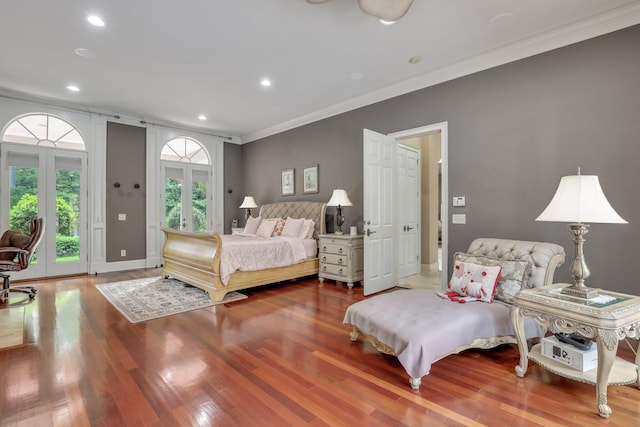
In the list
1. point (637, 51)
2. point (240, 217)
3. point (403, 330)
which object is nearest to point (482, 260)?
point (403, 330)

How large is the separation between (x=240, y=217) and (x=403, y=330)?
6.36m

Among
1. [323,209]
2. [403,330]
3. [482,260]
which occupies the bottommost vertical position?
[403,330]

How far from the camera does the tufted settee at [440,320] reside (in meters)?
2.06

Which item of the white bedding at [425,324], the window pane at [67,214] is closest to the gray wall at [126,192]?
the window pane at [67,214]

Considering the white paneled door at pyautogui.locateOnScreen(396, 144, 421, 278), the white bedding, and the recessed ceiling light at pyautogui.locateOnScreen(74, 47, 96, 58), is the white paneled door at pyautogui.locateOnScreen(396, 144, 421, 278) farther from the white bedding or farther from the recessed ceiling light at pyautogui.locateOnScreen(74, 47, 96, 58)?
the recessed ceiling light at pyautogui.locateOnScreen(74, 47, 96, 58)

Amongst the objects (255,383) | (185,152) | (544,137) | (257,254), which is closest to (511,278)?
(544,137)

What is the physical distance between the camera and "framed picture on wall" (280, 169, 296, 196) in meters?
6.46

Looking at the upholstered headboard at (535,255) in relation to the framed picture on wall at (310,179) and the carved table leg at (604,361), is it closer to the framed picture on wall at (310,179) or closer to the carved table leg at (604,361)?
the carved table leg at (604,361)

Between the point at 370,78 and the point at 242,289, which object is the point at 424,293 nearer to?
the point at 242,289

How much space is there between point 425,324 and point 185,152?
658 centimetres

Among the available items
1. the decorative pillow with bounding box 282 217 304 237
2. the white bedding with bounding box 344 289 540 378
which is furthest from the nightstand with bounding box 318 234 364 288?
the white bedding with bounding box 344 289 540 378

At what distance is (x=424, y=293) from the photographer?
2.86 meters

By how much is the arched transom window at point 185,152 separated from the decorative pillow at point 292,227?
3.05 m

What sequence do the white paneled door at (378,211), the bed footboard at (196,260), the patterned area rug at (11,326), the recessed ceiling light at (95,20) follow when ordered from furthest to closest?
the white paneled door at (378,211) → the bed footboard at (196,260) → the recessed ceiling light at (95,20) → the patterned area rug at (11,326)
